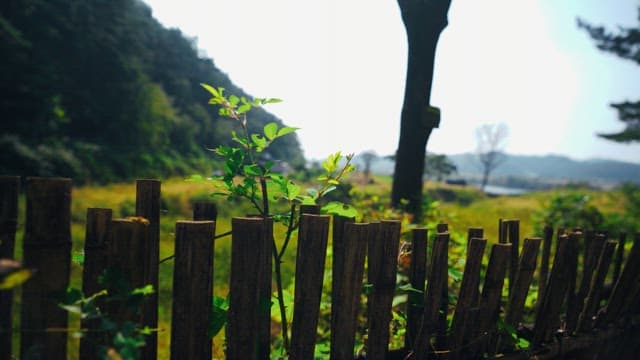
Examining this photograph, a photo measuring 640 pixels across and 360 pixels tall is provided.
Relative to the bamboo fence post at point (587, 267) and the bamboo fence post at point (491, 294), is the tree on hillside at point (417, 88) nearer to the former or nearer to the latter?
the bamboo fence post at point (587, 267)

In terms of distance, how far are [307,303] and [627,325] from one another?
2.70m

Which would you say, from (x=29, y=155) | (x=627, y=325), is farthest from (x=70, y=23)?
(x=627, y=325)

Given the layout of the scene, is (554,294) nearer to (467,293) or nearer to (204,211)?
(467,293)

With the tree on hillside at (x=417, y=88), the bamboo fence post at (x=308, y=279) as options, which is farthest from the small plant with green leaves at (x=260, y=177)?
the tree on hillside at (x=417, y=88)

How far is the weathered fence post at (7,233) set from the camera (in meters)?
1.04

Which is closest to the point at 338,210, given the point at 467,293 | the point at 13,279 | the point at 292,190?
the point at 292,190

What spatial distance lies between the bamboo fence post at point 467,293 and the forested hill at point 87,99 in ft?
75.3

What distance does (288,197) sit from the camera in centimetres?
137

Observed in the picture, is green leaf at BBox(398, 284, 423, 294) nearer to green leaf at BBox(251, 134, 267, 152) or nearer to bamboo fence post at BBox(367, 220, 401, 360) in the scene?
bamboo fence post at BBox(367, 220, 401, 360)

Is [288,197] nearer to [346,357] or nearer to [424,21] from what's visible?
[346,357]

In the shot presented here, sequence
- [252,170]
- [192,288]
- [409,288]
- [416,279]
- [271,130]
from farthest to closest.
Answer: [416,279] < [409,288] < [271,130] < [252,170] < [192,288]

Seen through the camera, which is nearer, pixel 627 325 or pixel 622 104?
pixel 627 325

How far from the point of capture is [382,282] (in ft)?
4.76

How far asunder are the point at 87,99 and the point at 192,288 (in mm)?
41339
